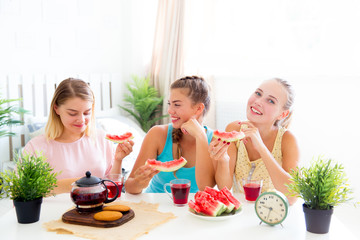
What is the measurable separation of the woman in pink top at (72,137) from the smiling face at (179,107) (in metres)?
0.44

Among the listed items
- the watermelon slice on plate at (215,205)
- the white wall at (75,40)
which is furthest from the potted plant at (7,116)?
the watermelon slice on plate at (215,205)

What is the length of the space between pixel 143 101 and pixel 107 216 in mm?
3992

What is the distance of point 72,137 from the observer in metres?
2.59

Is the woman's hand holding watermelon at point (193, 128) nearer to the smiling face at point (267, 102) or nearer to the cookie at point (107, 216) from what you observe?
the smiling face at point (267, 102)

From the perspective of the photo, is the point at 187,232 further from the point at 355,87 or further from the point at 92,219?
the point at 355,87

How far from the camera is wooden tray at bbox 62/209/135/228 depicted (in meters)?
1.62

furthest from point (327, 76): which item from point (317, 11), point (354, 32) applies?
point (317, 11)

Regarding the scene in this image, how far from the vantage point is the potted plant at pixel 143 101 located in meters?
5.59

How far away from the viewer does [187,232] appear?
158 cm

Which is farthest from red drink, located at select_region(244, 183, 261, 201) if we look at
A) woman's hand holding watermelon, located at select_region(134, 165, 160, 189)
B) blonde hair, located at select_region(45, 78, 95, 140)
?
blonde hair, located at select_region(45, 78, 95, 140)

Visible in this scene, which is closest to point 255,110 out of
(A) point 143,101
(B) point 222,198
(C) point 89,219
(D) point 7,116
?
(B) point 222,198

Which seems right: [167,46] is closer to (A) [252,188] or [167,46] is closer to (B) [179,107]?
(B) [179,107]

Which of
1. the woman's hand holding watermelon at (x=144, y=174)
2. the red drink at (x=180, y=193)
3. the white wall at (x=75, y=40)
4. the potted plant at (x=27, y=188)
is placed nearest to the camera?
the potted plant at (x=27, y=188)

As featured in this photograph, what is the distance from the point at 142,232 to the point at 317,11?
154 inches
